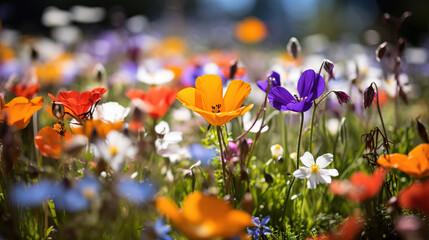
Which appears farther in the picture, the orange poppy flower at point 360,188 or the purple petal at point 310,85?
the purple petal at point 310,85

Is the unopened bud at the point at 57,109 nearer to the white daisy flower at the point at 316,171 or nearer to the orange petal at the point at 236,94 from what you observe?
the orange petal at the point at 236,94

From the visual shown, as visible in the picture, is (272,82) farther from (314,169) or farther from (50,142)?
(50,142)

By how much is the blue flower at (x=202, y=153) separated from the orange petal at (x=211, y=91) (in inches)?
7.7

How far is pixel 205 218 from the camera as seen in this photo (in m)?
0.81

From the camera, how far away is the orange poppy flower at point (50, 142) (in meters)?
1.07

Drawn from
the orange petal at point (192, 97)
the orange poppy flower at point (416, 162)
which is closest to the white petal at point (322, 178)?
the orange poppy flower at point (416, 162)

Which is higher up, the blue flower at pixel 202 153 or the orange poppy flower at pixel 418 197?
the orange poppy flower at pixel 418 197

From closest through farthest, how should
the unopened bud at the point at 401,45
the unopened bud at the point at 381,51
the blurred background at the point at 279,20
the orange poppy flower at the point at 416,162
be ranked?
the orange poppy flower at the point at 416,162 < the unopened bud at the point at 381,51 < the unopened bud at the point at 401,45 < the blurred background at the point at 279,20

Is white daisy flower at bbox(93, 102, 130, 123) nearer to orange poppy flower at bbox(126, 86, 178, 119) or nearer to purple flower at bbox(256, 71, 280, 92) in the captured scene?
orange poppy flower at bbox(126, 86, 178, 119)

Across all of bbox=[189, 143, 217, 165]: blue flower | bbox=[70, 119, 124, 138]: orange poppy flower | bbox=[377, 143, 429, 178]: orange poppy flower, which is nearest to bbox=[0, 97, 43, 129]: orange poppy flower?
bbox=[70, 119, 124, 138]: orange poppy flower

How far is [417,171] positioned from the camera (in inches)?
40.6

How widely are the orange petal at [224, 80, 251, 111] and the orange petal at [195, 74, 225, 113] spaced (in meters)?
0.02

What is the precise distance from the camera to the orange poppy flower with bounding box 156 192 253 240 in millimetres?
775

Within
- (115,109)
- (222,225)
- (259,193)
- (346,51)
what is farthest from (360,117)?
(346,51)
